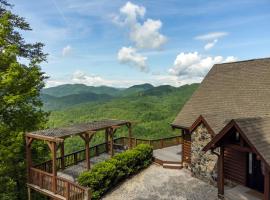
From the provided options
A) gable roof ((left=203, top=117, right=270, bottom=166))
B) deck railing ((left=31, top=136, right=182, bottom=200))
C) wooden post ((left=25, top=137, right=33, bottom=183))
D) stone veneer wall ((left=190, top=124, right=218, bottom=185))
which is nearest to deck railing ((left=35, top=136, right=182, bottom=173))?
deck railing ((left=31, top=136, right=182, bottom=200))

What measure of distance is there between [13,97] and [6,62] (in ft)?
7.30

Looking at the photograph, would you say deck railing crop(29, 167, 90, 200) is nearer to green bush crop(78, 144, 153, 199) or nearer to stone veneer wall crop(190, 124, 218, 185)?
green bush crop(78, 144, 153, 199)

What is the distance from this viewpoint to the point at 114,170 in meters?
16.4

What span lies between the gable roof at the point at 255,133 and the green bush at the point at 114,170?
A: 18.6 ft

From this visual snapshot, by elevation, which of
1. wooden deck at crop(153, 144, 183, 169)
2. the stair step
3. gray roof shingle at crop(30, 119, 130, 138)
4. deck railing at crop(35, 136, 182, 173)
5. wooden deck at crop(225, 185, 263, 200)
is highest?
gray roof shingle at crop(30, 119, 130, 138)

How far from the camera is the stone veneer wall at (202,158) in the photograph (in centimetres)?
1652

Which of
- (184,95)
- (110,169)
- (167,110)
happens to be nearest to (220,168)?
(110,169)

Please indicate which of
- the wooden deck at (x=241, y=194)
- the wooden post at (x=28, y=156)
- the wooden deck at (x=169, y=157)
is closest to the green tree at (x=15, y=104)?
the wooden post at (x=28, y=156)

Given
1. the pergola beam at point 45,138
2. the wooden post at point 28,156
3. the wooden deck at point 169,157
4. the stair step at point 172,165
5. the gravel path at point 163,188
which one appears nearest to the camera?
the pergola beam at point 45,138

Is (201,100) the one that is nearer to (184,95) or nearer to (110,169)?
(110,169)

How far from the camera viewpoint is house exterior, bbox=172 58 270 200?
12.5m

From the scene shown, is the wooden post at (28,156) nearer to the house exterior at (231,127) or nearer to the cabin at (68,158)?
the cabin at (68,158)

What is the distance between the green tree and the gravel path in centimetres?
575

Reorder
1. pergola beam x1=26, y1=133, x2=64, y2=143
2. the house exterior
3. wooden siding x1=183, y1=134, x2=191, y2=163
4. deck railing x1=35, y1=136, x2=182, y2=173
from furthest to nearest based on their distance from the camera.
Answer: wooden siding x1=183, y1=134, x2=191, y2=163 < deck railing x1=35, y1=136, x2=182, y2=173 < pergola beam x1=26, y1=133, x2=64, y2=143 < the house exterior
